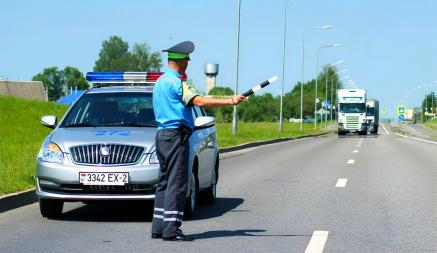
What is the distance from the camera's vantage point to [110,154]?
9641 millimetres

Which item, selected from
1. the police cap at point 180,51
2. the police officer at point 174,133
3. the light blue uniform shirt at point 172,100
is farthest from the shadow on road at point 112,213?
the police cap at point 180,51

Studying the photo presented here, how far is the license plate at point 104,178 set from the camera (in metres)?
9.50

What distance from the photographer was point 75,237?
8.68 meters

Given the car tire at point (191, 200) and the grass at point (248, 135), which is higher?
the car tire at point (191, 200)

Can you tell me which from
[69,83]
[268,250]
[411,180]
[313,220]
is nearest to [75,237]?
[268,250]

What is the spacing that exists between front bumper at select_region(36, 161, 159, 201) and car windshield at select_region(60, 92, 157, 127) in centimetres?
122

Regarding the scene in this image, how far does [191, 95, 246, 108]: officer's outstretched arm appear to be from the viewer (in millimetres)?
8094

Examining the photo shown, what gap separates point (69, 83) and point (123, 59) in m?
32.6

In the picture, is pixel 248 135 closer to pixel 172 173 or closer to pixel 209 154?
pixel 209 154

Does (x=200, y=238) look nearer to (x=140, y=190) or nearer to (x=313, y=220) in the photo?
(x=140, y=190)

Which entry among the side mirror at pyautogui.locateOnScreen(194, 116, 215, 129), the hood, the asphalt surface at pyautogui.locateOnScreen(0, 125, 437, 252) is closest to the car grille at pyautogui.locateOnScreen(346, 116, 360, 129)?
the asphalt surface at pyautogui.locateOnScreen(0, 125, 437, 252)

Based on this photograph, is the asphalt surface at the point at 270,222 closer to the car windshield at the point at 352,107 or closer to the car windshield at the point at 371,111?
the car windshield at the point at 352,107

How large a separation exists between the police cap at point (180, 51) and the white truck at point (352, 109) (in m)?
Answer: 56.5

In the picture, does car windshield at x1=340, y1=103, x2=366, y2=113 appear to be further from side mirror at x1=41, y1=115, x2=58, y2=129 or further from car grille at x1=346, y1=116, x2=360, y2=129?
side mirror at x1=41, y1=115, x2=58, y2=129
